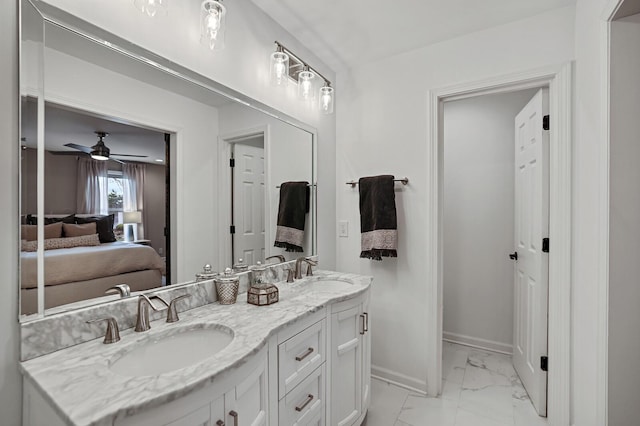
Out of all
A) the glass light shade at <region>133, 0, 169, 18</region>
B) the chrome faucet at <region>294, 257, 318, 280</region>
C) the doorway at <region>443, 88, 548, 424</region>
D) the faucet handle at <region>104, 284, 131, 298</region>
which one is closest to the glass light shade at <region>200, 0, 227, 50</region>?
the glass light shade at <region>133, 0, 169, 18</region>

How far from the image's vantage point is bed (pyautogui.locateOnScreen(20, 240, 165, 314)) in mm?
923

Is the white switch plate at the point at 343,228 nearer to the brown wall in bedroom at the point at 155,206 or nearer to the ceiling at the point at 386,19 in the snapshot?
the ceiling at the point at 386,19

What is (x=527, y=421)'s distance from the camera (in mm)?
1857

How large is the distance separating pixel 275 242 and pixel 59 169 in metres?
1.19

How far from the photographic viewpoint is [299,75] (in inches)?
79.8

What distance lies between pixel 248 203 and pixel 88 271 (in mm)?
832

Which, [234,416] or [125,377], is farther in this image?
[234,416]

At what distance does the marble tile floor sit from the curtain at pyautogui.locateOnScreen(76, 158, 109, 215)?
6.11 feet

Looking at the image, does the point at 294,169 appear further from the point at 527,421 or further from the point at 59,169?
the point at 527,421

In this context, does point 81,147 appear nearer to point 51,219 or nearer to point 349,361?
point 51,219

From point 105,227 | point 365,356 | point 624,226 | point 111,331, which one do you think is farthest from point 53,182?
point 624,226

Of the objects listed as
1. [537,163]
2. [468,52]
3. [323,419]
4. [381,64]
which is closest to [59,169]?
[323,419]

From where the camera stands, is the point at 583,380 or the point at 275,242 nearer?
the point at 583,380

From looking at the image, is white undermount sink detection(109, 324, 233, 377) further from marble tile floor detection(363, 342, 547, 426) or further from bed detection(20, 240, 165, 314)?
marble tile floor detection(363, 342, 547, 426)
